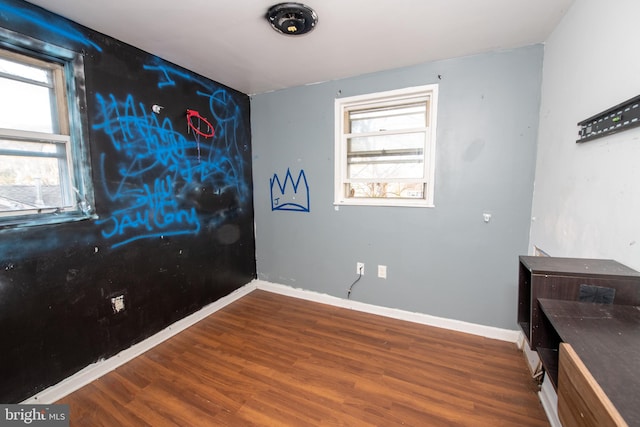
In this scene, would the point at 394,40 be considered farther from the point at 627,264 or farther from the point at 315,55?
the point at 627,264

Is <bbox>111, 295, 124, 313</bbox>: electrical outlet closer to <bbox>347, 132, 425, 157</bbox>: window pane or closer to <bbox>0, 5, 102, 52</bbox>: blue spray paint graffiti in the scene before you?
<bbox>0, 5, 102, 52</bbox>: blue spray paint graffiti

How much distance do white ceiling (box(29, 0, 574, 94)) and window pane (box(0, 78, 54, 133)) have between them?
0.46m

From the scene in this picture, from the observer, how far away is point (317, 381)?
1692 millimetres

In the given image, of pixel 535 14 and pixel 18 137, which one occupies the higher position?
pixel 535 14

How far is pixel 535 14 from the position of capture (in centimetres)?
151

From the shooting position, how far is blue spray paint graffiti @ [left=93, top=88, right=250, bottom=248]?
1810 millimetres

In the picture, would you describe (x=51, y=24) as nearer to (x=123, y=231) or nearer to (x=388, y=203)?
(x=123, y=231)

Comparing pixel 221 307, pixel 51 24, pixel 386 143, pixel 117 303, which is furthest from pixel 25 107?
pixel 386 143

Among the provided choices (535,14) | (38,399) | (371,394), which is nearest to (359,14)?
(535,14)

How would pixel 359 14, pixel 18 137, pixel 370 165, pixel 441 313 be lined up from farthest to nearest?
pixel 370 165 < pixel 441 313 < pixel 359 14 < pixel 18 137

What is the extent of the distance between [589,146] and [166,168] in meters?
2.71

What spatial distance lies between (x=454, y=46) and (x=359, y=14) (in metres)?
0.82

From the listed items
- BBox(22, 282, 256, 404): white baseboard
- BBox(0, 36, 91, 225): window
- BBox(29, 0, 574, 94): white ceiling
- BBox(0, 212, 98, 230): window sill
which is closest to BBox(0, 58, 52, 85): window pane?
BBox(0, 36, 91, 225): window

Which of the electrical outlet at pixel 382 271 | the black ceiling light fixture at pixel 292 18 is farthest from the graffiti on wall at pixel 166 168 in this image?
the electrical outlet at pixel 382 271
